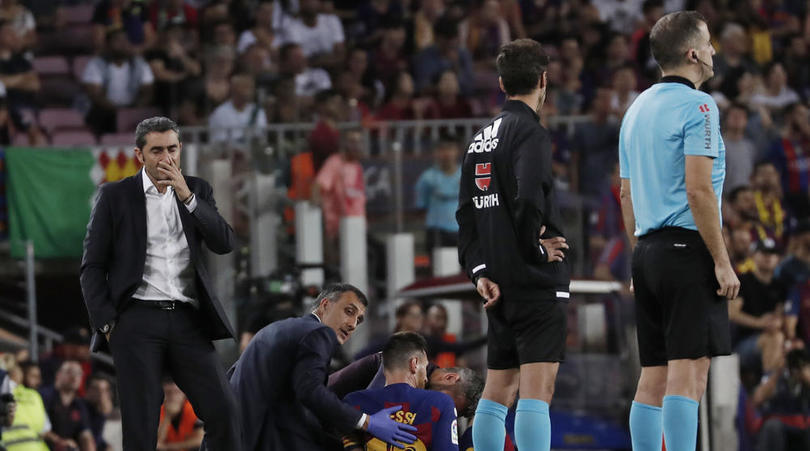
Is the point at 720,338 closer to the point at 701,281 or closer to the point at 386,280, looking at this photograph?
the point at 701,281

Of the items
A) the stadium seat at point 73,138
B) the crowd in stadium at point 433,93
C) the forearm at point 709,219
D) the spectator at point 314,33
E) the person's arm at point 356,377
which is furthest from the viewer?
the spectator at point 314,33

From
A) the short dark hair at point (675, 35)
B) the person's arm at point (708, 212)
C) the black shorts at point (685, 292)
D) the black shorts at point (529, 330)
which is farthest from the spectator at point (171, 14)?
the person's arm at point (708, 212)

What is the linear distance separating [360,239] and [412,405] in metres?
6.02

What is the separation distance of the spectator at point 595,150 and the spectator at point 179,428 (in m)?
3.95

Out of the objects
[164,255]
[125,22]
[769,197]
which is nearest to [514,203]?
[164,255]

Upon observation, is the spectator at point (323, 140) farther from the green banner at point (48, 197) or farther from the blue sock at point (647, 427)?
the blue sock at point (647, 427)

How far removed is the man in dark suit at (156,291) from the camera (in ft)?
20.4

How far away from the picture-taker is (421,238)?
1280cm

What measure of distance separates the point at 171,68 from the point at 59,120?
128 centimetres

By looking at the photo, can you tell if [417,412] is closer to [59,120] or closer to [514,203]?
[514,203]

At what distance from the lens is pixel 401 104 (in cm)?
1434

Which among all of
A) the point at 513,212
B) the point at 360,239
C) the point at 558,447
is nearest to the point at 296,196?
the point at 360,239

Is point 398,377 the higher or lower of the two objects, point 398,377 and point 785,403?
the higher

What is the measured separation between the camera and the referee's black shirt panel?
19.1 feet
